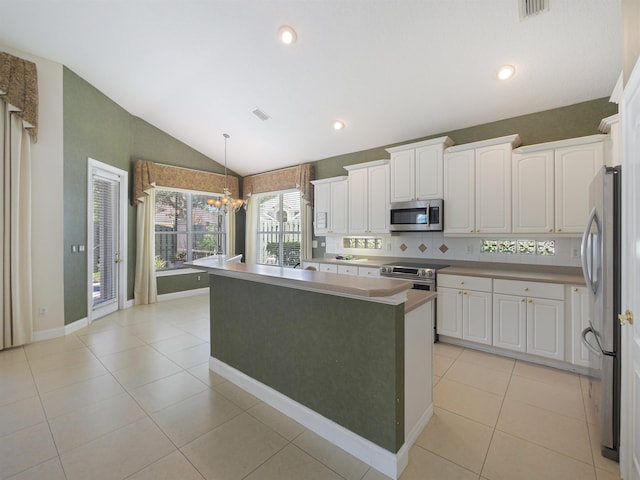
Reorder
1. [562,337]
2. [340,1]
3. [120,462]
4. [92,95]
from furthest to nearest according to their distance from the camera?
[92,95] → [562,337] → [340,1] → [120,462]

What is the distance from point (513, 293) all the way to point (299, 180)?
409 cm

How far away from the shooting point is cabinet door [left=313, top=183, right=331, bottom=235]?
5068mm

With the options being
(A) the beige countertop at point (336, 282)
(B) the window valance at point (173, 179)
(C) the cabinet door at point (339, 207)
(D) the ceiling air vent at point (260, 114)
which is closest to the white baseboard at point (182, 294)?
(B) the window valance at point (173, 179)

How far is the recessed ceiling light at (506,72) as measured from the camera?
2.83m

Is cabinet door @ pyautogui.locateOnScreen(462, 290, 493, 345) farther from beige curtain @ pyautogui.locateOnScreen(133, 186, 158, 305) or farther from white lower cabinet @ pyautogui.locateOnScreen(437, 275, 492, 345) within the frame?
beige curtain @ pyautogui.locateOnScreen(133, 186, 158, 305)

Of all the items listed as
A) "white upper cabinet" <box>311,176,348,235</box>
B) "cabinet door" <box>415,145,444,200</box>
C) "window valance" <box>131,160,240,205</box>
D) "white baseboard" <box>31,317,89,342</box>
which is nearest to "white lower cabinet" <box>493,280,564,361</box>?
"cabinet door" <box>415,145,444,200</box>

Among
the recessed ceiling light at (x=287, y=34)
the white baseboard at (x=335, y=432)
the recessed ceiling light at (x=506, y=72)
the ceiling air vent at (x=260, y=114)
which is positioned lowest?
the white baseboard at (x=335, y=432)

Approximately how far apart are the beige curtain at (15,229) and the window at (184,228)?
2341mm

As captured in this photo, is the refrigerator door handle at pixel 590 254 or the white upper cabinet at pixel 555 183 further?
the white upper cabinet at pixel 555 183

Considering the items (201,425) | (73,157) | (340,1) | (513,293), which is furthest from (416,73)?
(73,157)

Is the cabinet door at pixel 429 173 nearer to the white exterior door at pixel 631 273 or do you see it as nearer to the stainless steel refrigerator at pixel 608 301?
the stainless steel refrigerator at pixel 608 301

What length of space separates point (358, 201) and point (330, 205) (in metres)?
0.61

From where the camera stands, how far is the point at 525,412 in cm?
214

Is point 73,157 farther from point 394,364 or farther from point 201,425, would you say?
point 394,364
